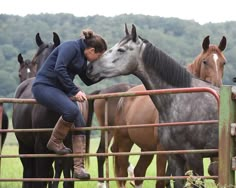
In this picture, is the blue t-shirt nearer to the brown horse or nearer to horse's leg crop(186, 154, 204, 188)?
horse's leg crop(186, 154, 204, 188)

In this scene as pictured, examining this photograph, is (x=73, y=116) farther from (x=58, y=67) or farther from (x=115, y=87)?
(x=115, y=87)

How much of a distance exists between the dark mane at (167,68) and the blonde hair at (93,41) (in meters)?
0.83

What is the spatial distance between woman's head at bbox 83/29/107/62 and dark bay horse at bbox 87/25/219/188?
412mm

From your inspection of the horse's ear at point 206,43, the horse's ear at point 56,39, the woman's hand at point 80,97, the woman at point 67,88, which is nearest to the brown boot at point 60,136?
the woman at point 67,88

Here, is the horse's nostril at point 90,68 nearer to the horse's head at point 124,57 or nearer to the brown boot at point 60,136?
the horse's head at point 124,57

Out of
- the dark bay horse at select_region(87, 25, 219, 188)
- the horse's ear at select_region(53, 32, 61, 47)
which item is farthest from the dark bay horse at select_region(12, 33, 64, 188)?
the dark bay horse at select_region(87, 25, 219, 188)

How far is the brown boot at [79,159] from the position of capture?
28.1 ft

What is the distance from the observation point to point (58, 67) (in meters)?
8.66

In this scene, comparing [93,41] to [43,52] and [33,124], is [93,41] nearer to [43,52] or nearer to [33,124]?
[33,124]

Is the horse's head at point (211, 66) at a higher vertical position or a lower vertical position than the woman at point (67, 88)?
higher

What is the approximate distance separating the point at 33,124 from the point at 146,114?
2.76m

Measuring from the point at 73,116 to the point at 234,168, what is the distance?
1919 mm

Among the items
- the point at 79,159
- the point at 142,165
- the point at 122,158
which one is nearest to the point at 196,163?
the point at 79,159

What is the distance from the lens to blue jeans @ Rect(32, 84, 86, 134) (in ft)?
28.3
